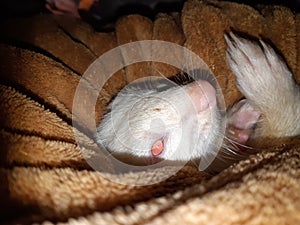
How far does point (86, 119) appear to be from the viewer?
3.90 feet

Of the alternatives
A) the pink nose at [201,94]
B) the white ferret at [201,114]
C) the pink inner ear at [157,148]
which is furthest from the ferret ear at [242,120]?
the pink inner ear at [157,148]

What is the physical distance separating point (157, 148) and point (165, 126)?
0.20 ft

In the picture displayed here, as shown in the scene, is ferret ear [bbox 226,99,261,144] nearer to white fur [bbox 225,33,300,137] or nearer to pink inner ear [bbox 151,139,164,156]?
white fur [bbox 225,33,300,137]

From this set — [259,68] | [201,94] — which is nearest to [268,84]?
[259,68]

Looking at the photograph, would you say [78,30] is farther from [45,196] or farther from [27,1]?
[45,196]

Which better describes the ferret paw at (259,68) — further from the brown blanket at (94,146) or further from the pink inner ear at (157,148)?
the pink inner ear at (157,148)

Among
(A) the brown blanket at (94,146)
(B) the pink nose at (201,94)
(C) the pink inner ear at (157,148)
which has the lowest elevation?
(C) the pink inner ear at (157,148)

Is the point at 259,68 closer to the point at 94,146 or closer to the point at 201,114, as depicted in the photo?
the point at 201,114

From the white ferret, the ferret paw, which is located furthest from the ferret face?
the ferret paw

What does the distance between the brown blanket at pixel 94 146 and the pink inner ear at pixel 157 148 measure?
20cm

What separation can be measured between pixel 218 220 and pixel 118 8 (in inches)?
47.4

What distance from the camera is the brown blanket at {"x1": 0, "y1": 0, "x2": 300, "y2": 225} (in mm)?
592

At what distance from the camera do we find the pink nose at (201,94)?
3.79ft

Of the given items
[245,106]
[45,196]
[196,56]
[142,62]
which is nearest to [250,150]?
[245,106]
